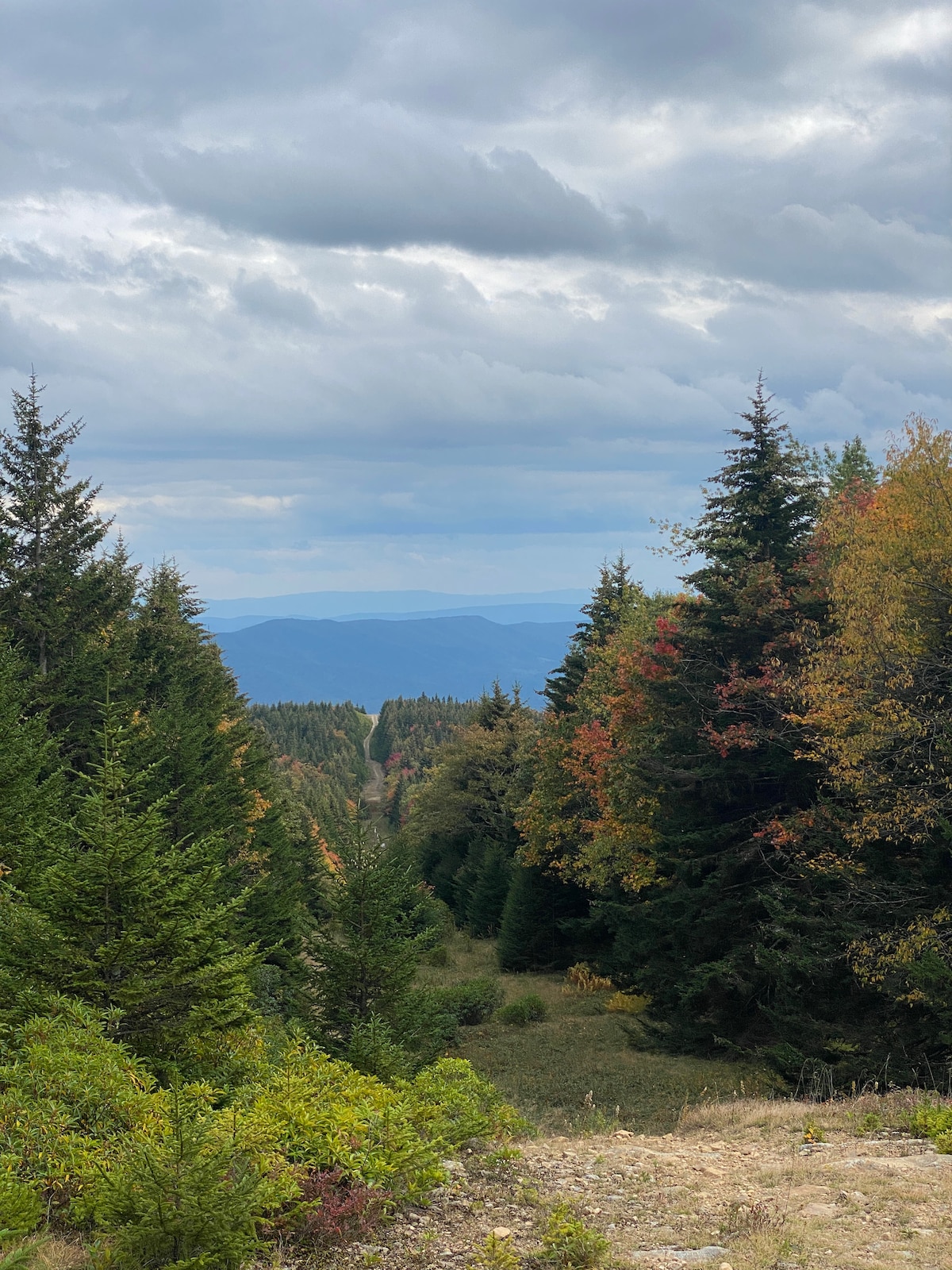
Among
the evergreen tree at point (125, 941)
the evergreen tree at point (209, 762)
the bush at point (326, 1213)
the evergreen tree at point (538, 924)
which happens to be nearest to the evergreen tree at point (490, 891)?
the evergreen tree at point (538, 924)

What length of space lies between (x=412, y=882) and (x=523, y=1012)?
470 inches

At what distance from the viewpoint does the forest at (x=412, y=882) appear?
679 cm

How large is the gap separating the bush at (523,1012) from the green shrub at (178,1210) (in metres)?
22.5

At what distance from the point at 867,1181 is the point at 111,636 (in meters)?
29.0

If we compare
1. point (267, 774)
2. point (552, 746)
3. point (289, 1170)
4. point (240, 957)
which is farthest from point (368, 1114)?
point (267, 774)

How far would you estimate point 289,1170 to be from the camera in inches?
256

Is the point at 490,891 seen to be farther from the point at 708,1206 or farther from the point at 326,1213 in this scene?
the point at 326,1213

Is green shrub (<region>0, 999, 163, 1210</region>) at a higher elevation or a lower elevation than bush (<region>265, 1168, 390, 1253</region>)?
higher

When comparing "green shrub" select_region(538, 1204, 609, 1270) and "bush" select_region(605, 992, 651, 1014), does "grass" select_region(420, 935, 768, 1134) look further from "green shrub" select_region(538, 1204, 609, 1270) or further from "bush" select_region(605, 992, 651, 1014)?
"green shrub" select_region(538, 1204, 609, 1270)

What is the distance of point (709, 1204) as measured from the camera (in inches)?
307

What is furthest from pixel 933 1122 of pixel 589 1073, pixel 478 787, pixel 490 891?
pixel 478 787

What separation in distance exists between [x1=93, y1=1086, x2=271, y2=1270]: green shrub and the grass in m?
7.17

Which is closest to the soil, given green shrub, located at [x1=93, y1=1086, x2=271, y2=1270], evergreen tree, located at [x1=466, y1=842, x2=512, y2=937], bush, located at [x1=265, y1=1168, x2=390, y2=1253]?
bush, located at [x1=265, y1=1168, x2=390, y2=1253]

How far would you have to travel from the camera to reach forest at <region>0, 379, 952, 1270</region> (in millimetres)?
6789
